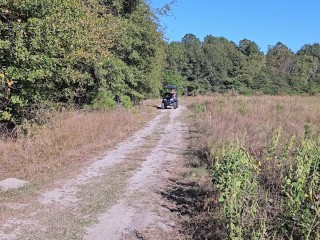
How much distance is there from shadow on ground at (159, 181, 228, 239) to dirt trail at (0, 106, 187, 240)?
0.17m

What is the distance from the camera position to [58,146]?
10242mm

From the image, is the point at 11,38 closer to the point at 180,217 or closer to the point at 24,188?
the point at 24,188

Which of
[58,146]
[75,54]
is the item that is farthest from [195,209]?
[75,54]

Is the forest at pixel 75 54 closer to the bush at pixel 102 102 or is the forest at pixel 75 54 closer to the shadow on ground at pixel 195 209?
the bush at pixel 102 102

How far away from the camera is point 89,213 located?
604cm

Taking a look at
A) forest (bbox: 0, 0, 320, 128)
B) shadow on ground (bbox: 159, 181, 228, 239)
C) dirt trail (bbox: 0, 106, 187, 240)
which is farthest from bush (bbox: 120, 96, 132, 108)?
shadow on ground (bbox: 159, 181, 228, 239)

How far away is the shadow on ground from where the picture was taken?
5.21 m

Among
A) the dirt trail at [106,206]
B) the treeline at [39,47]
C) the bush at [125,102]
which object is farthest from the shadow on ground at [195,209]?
the bush at [125,102]

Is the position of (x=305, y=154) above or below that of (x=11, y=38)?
below

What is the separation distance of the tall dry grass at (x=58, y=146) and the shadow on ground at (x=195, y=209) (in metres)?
2.98

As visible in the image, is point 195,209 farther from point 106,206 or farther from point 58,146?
point 58,146

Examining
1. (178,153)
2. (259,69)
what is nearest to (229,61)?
(259,69)

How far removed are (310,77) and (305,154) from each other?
96108 millimetres

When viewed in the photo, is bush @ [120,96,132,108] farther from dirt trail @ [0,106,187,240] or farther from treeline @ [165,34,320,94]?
treeline @ [165,34,320,94]
